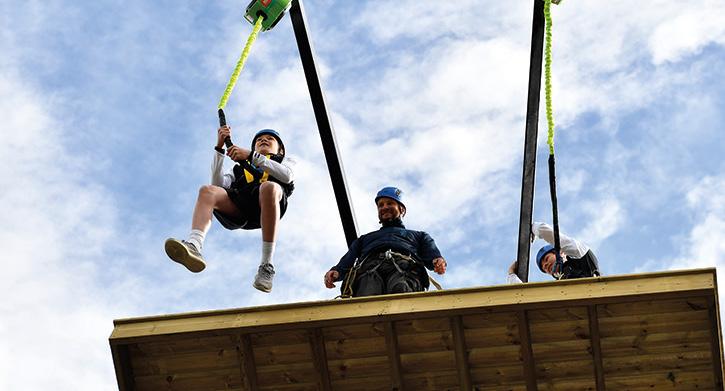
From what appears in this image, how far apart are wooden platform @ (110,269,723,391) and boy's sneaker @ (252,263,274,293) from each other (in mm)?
944

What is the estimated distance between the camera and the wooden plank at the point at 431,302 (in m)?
7.12

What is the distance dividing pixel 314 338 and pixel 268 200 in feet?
5.74

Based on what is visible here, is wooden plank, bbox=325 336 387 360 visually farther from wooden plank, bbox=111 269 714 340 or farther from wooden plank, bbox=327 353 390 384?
wooden plank, bbox=111 269 714 340

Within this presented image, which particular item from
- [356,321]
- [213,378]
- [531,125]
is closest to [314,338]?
[356,321]

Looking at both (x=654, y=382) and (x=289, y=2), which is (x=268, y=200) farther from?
(x=654, y=382)

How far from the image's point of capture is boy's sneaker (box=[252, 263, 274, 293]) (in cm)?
855

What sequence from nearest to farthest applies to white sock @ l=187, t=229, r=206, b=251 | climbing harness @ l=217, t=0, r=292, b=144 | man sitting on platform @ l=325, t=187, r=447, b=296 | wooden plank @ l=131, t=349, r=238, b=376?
wooden plank @ l=131, t=349, r=238, b=376
white sock @ l=187, t=229, r=206, b=251
man sitting on platform @ l=325, t=187, r=447, b=296
climbing harness @ l=217, t=0, r=292, b=144

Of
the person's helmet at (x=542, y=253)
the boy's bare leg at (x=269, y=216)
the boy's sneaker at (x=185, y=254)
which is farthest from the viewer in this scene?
the person's helmet at (x=542, y=253)

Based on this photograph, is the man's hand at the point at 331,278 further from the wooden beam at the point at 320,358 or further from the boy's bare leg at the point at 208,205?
the wooden beam at the point at 320,358

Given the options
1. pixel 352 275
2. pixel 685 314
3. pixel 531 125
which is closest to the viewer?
pixel 685 314

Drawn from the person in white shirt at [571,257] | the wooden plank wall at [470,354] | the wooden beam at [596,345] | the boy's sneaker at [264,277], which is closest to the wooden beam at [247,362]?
the wooden plank wall at [470,354]

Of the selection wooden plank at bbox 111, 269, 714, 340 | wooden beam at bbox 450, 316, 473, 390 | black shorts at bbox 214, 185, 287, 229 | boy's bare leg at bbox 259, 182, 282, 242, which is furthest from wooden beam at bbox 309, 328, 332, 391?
black shorts at bbox 214, 185, 287, 229

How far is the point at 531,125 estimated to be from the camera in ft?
31.9

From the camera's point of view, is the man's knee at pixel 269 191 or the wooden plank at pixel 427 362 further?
the man's knee at pixel 269 191
